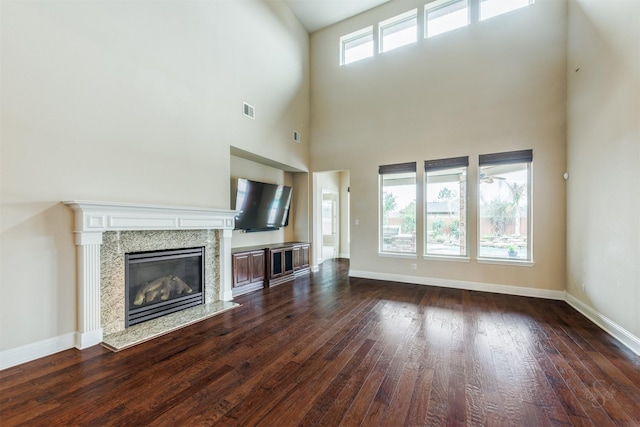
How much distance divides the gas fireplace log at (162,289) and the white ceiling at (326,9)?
6.18 m

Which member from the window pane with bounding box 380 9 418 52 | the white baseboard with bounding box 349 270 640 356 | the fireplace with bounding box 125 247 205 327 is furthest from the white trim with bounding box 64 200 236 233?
the window pane with bounding box 380 9 418 52

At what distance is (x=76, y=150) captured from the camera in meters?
2.76

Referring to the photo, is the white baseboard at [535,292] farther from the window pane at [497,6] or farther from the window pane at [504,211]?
the window pane at [497,6]

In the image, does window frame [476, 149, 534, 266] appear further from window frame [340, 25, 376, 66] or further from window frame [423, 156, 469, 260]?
window frame [340, 25, 376, 66]

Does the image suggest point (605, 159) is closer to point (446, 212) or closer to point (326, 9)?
point (446, 212)

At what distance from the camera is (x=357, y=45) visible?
639 cm

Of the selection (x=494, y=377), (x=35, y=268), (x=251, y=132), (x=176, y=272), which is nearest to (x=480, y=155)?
(x=494, y=377)

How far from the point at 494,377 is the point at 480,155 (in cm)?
400

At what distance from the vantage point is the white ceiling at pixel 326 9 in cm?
582

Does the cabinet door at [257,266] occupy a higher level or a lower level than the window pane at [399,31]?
lower

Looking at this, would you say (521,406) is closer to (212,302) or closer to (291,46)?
(212,302)

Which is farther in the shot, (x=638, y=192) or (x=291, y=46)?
(x=291, y=46)

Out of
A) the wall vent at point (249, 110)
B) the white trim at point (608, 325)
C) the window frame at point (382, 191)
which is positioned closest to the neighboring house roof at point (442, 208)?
the window frame at point (382, 191)

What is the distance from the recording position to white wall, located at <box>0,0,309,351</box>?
240 cm
